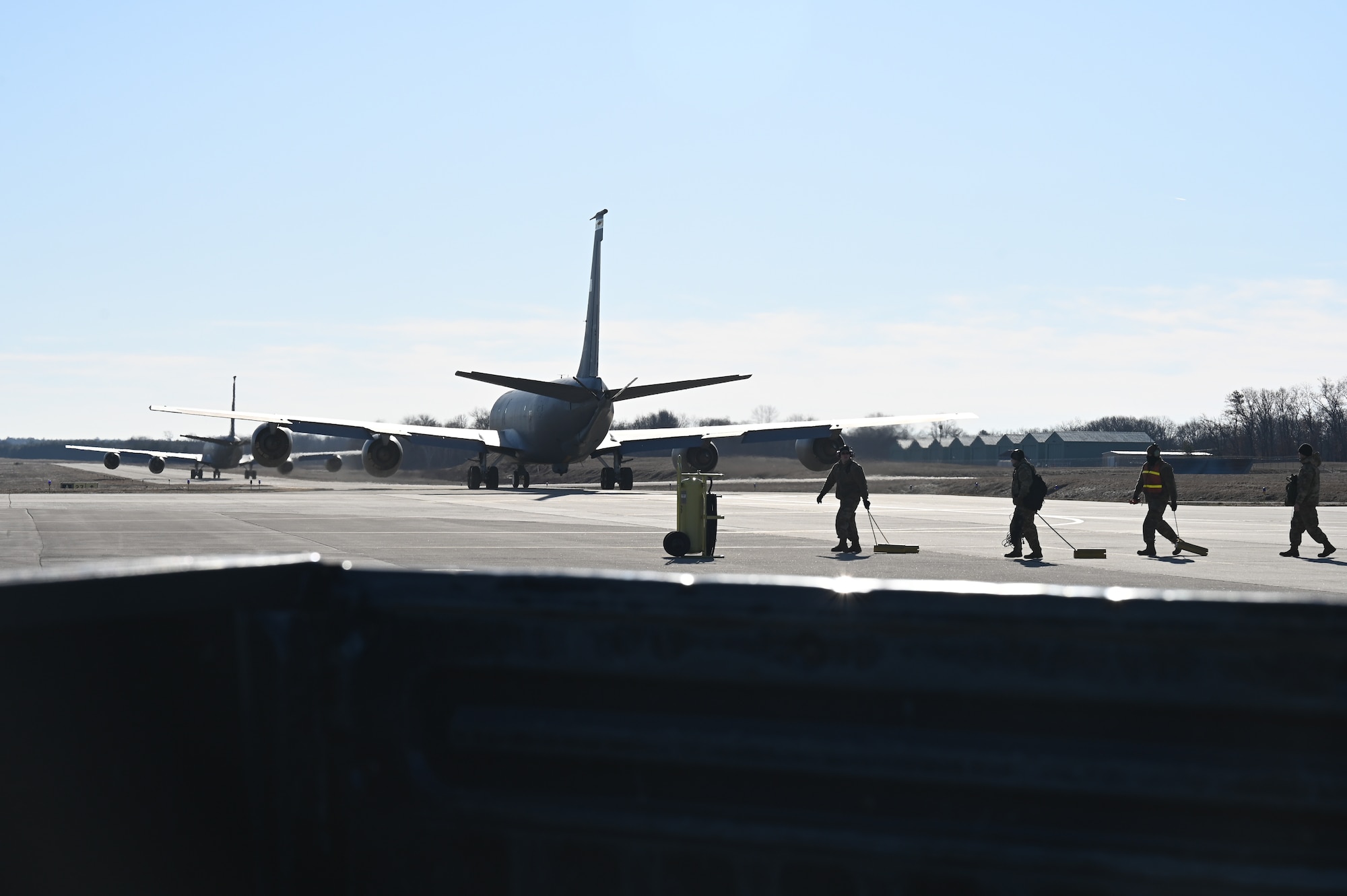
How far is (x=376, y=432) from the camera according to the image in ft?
151

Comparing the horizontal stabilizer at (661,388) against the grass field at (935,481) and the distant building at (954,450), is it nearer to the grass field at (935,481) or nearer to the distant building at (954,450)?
the grass field at (935,481)

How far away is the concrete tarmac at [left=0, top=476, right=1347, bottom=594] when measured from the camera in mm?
15609

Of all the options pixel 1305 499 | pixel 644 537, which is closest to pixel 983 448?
pixel 644 537

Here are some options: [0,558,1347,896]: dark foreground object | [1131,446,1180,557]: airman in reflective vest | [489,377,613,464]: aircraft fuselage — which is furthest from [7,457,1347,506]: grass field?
[0,558,1347,896]: dark foreground object

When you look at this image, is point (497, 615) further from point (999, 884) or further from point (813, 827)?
point (999, 884)

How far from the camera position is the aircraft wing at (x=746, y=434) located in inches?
1807

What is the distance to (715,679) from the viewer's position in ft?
6.98

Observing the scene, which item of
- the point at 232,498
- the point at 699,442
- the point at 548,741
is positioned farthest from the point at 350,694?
the point at 699,442

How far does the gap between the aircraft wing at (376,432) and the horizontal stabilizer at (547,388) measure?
4.91 meters

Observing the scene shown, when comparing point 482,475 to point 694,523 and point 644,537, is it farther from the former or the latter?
point 694,523

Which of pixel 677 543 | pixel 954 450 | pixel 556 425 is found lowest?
pixel 677 543

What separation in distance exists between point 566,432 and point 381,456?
9.23 m

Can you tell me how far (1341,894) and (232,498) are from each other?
4215cm

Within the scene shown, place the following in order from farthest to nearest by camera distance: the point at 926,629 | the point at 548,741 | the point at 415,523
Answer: the point at 415,523
the point at 548,741
the point at 926,629
